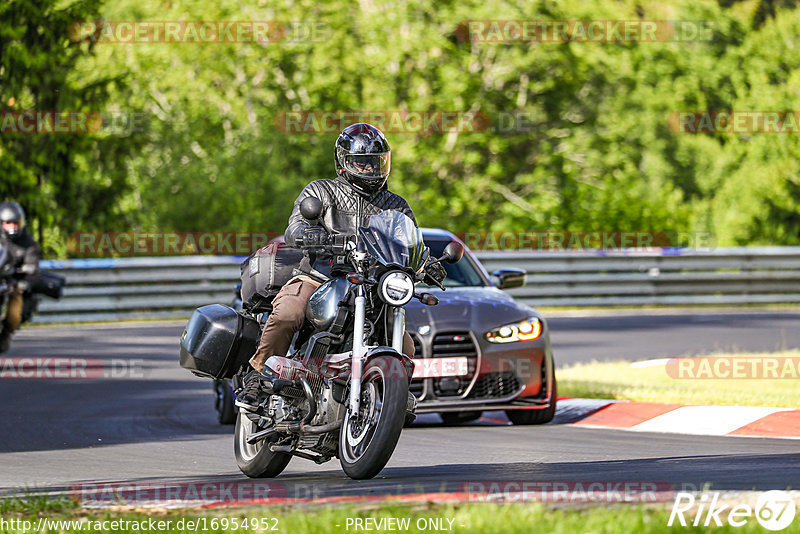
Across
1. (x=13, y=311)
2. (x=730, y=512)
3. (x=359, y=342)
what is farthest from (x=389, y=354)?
(x=13, y=311)

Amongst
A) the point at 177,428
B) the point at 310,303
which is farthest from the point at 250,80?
the point at 310,303

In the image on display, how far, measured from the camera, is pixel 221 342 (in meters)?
8.58

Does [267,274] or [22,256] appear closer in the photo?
[267,274]

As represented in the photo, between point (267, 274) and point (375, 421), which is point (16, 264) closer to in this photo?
point (267, 274)

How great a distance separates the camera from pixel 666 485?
6.93m

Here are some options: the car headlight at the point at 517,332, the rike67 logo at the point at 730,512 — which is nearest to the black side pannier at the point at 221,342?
the car headlight at the point at 517,332

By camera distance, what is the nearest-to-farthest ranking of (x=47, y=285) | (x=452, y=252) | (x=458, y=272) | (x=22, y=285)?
(x=452, y=252) < (x=458, y=272) < (x=22, y=285) < (x=47, y=285)

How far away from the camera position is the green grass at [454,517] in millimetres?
5660

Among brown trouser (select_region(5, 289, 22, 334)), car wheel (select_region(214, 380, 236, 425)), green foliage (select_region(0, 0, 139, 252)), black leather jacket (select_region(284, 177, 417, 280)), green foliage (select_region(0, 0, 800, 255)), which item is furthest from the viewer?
green foliage (select_region(0, 0, 800, 255))

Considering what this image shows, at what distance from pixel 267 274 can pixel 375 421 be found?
5.24ft

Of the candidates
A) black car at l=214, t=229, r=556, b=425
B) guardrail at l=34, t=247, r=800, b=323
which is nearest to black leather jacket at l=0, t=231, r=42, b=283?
guardrail at l=34, t=247, r=800, b=323

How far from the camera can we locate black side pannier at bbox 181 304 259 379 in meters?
8.58

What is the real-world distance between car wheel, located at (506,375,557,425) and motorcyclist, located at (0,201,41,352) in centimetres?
811

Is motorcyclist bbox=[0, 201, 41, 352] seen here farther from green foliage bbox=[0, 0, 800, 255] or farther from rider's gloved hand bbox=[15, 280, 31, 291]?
green foliage bbox=[0, 0, 800, 255]
